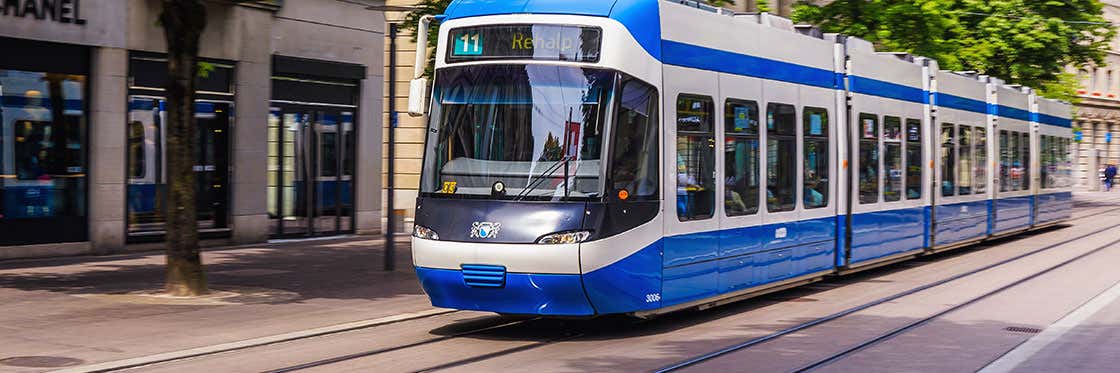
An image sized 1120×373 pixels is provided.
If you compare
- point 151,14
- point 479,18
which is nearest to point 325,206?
point 151,14

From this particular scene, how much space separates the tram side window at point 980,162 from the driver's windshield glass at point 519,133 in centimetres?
1304

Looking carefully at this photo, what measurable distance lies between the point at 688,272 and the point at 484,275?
2.17 metres

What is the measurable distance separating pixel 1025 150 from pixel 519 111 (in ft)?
59.0

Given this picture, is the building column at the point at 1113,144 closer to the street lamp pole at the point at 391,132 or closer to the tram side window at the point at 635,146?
the street lamp pole at the point at 391,132

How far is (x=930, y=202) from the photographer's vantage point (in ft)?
64.0

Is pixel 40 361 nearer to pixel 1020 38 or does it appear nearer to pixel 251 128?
pixel 251 128

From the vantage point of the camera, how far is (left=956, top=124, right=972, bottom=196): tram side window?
21016 millimetres

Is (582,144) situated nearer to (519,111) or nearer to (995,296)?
(519,111)

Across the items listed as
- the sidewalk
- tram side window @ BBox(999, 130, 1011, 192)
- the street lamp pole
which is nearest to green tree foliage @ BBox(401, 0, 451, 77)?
the street lamp pole

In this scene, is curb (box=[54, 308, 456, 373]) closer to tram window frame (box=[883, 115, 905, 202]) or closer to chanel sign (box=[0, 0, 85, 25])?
tram window frame (box=[883, 115, 905, 202])

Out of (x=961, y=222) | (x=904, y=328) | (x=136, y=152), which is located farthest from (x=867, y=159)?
(x=136, y=152)

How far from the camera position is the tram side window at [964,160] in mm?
21016

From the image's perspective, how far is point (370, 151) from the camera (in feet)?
83.0

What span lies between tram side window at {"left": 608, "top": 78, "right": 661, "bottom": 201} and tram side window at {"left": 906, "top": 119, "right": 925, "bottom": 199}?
821 centimetres
